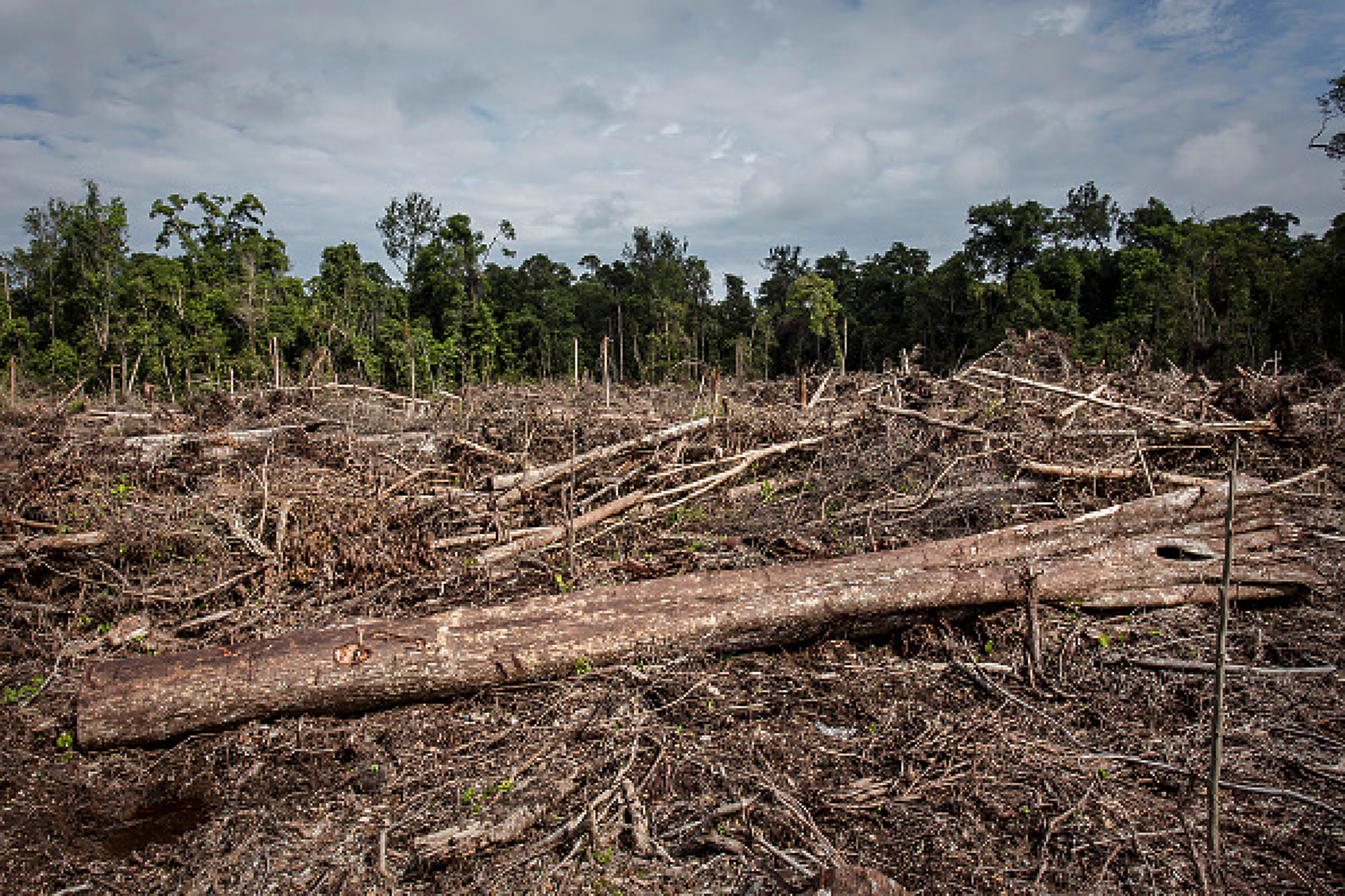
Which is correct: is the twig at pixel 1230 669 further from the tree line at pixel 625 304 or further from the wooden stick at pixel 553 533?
the tree line at pixel 625 304

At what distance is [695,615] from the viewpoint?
12.9 ft

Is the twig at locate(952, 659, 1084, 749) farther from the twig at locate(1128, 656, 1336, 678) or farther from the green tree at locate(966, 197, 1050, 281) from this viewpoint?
the green tree at locate(966, 197, 1050, 281)

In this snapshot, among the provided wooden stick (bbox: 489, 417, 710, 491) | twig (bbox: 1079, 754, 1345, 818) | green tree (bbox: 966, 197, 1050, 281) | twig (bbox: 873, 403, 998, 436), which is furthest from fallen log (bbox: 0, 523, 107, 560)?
green tree (bbox: 966, 197, 1050, 281)

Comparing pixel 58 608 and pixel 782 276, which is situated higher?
pixel 782 276

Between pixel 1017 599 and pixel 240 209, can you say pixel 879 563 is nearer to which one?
pixel 1017 599

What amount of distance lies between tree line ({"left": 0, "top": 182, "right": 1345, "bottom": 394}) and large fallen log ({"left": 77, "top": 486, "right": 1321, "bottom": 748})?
15.3 meters

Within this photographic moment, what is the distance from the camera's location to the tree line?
25109 mm

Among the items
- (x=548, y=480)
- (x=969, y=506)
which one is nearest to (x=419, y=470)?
(x=548, y=480)

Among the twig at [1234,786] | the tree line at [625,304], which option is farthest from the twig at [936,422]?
the tree line at [625,304]

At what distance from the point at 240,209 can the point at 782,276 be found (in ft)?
99.0

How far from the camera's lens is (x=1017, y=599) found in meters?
4.13

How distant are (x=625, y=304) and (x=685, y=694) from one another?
41.7 m

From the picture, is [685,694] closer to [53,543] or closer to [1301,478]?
[53,543]

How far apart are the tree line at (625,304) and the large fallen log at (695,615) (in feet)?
50.1
